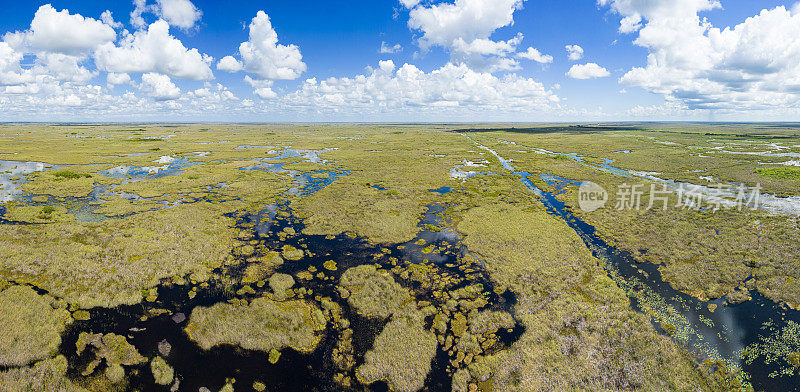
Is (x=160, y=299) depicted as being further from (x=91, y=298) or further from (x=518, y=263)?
(x=518, y=263)

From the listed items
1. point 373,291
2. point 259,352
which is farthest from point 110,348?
point 373,291

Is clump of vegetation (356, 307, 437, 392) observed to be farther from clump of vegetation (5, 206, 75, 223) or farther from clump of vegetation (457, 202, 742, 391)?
clump of vegetation (5, 206, 75, 223)

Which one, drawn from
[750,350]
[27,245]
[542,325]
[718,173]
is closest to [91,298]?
[27,245]

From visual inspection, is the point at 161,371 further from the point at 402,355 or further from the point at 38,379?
the point at 402,355

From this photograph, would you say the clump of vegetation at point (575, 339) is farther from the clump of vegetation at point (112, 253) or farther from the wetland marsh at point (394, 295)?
the clump of vegetation at point (112, 253)
